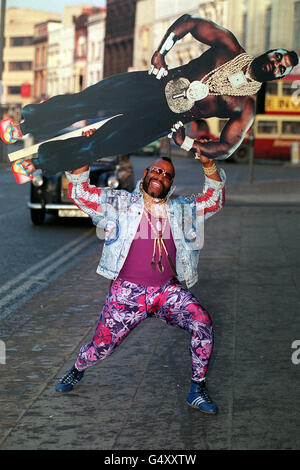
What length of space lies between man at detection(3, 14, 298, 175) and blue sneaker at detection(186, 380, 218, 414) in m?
1.50

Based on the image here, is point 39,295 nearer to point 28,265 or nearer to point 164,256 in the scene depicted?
point 28,265

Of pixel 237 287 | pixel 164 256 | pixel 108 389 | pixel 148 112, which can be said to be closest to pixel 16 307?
pixel 237 287

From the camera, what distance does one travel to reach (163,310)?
6074 mm

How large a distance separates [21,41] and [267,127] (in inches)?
3675

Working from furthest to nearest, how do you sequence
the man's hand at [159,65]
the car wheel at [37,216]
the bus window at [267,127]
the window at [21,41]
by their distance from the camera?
the window at [21,41] → the bus window at [267,127] → the car wheel at [37,216] → the man's hand at [159,65]

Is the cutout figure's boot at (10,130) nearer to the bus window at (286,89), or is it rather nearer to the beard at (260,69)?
the beard at (260,69)

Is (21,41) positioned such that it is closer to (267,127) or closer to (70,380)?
(267,127)

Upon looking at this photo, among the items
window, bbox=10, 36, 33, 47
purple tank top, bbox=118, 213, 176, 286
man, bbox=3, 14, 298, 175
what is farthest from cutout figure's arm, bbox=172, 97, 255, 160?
window, bbox=10, 36, 33, 47

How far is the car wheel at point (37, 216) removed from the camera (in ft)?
58.0

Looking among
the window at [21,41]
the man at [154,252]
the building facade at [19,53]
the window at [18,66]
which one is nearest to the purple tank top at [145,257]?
the man at [154,252]

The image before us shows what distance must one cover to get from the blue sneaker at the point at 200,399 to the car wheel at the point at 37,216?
1180 cm

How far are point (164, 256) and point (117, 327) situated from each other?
54 centimetres

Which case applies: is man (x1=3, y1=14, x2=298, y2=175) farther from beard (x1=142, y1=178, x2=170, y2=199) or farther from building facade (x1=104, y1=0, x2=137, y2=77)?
building facade (x1=104, y1=0, x2=137, y2=77)

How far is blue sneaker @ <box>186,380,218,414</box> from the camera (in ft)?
19.4
